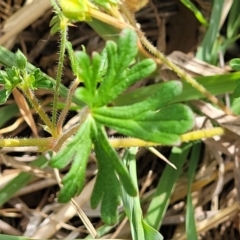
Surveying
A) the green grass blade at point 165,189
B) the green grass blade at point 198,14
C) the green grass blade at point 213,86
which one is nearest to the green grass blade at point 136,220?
the green grass blade at point 165,189

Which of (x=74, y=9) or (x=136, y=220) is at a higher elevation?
(x=74, y=9)

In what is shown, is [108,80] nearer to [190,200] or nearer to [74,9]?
[74,9]

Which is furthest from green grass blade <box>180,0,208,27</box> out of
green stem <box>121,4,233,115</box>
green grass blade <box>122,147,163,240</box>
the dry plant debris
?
green grass blade <box>122,147,163,240</box>

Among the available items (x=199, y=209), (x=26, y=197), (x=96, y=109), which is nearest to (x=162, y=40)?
(x=199, y=209)

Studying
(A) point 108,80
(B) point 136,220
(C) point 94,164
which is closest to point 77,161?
(A) point 108,80

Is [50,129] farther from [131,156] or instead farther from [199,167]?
[199,167]

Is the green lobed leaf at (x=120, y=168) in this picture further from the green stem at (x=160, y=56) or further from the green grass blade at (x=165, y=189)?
the green grass blade at (x=165, y=189)
